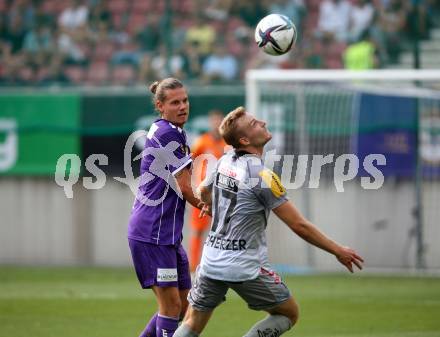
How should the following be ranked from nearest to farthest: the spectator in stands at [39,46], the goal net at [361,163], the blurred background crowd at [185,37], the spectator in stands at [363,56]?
the goal net at [361,163]
the spectator in stands at [363,56]
the blurred background crowd at [185,37]
the spectator in stands at [39,46]

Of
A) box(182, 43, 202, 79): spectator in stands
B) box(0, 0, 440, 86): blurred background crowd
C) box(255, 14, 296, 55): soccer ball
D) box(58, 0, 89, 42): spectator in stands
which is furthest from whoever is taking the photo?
box(58, 0, 89, 42): spectator in stands

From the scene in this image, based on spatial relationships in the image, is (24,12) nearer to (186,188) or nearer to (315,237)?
(186,188)

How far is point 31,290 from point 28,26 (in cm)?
875

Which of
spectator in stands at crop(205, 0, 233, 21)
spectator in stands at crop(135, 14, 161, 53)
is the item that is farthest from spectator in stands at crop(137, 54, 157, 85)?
spectator in stands at crop(205, 0, 233, 21)

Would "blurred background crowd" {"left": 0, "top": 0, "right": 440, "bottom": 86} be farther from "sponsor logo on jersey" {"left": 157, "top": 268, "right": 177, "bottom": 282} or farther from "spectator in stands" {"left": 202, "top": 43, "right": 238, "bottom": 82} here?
"sponsor logo on jersey" {"left": 157, "top": 268, "right": 177, "bottom": 282}

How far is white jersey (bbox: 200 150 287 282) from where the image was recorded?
24.2 feet

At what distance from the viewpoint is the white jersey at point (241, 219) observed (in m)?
7.39

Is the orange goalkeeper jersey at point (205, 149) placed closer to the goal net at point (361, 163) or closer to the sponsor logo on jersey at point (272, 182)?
the goal net at point (361, 163)

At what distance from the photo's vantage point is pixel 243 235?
7.46 m

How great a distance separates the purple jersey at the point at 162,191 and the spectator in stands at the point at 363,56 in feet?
36.5

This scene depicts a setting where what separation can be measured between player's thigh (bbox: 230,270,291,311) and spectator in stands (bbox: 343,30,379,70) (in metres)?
11.8

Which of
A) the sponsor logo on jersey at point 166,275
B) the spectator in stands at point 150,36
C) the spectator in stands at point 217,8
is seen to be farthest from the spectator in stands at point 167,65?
the sponsor logo on jersey at point 166,275

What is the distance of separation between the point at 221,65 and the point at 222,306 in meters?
7.69

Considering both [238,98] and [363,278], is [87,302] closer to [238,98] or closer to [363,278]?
[363,278]
